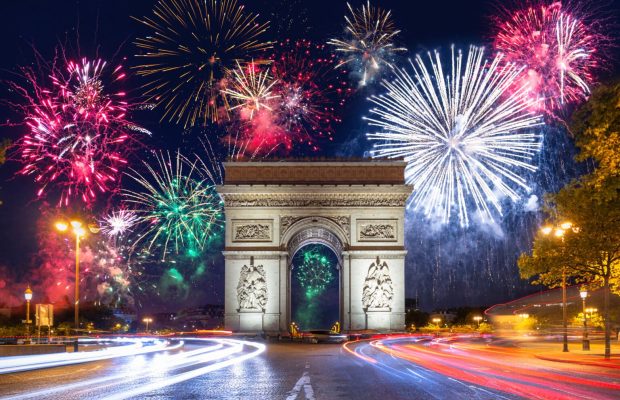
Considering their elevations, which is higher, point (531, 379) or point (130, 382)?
point (130, 382)

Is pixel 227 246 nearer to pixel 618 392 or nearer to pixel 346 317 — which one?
pixel 346 317

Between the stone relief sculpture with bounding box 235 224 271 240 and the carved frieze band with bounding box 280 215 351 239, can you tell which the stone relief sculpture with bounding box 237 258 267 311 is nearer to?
the stone relief sculpture with bounding box 235 224 271 240

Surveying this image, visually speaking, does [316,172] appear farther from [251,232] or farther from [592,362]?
[592,362]

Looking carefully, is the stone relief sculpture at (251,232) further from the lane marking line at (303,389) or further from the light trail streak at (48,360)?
the lane marking line at (303,389)

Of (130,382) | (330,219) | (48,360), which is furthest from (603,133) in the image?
(330,219)

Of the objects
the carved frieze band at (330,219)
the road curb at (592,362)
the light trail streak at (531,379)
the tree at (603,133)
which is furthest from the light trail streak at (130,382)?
the carved frieze band at (330,219)

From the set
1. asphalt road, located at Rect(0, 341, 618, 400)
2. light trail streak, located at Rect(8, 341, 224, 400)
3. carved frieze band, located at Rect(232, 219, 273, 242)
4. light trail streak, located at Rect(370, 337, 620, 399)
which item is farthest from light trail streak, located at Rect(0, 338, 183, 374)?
carved frieze band, located at Rect(232, 219, 273, 242)
